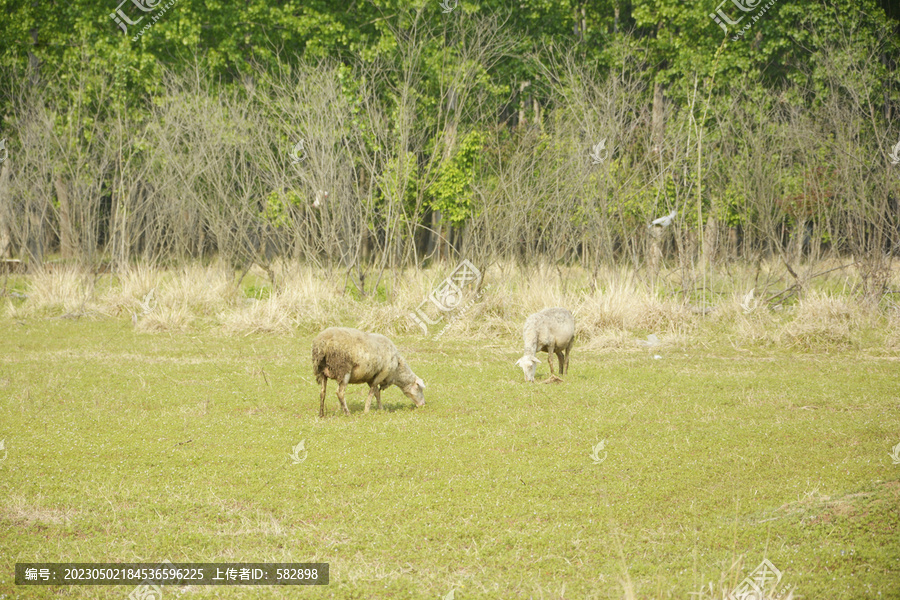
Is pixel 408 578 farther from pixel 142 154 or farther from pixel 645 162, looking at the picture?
pixel 142 154

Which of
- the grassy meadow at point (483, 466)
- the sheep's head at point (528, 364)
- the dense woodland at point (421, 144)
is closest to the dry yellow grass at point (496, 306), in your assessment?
the grassy meadow at point (483, 466)

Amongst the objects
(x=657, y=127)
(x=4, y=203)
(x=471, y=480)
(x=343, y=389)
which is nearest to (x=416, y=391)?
(x=343, y=389)

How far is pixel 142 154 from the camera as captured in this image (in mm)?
27953

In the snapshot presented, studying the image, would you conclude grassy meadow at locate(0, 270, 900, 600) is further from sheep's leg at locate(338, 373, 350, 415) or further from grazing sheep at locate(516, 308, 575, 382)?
grazing sheep at locate(516, 308, 575, 382)

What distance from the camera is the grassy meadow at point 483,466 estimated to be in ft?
18.7

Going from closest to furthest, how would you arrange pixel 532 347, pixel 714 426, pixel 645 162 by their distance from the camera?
pixel 714 426, pixel 532 347, pixel 645 162

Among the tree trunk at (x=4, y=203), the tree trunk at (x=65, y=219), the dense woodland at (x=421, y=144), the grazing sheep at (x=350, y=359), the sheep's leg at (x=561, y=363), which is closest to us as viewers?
the grazing sheep at (x=350, y=359)

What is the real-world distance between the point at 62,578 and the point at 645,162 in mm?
18408

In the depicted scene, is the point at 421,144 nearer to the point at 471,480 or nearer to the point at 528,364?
the point at 528,364

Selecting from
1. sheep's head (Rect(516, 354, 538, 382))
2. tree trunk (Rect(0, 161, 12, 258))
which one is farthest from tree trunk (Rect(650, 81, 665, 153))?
tree trunk (Rect(0, 161, 12, 258))

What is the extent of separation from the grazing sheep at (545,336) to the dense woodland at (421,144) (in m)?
5.99

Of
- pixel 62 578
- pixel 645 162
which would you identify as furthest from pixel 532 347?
pixel 645 162

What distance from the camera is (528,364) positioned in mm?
12195

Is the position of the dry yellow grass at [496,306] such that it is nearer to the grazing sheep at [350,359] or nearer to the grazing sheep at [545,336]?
the grazing sheep at [545,336]
